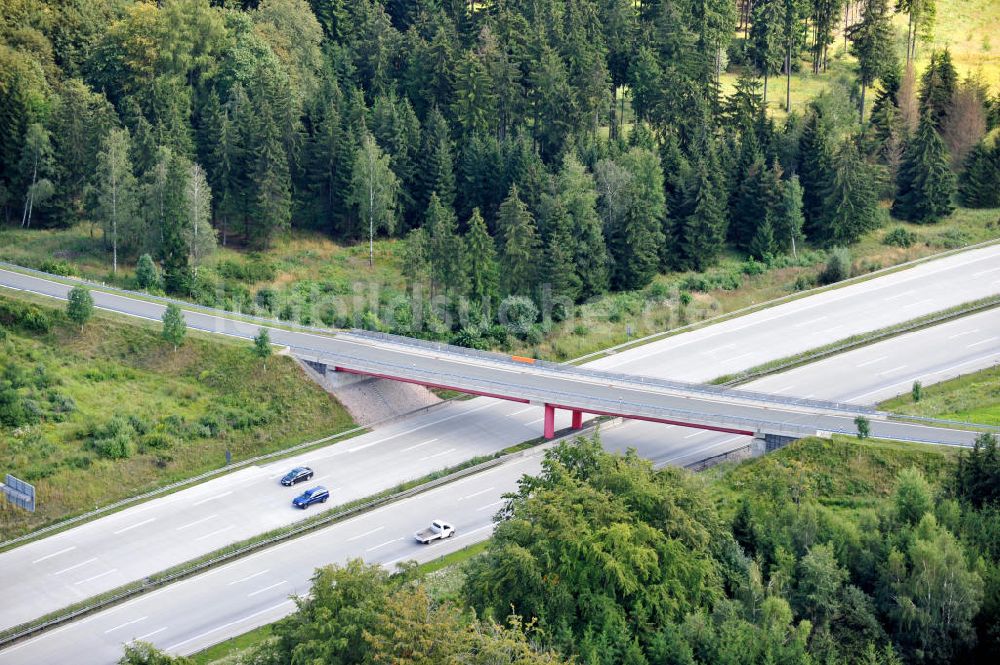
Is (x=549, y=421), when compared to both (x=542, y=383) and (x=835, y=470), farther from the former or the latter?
(x=835, y=470)

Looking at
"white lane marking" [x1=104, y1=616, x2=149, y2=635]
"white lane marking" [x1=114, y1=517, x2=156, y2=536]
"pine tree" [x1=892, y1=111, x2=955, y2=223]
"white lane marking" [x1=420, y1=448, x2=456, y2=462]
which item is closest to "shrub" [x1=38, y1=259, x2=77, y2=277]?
"white lane marking" [x1=114, y1=517, x2=156, y2=536]

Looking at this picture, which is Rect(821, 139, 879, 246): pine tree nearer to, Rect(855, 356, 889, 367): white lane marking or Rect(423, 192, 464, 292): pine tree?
Rect(855, 356, 889, 367): white lane marking

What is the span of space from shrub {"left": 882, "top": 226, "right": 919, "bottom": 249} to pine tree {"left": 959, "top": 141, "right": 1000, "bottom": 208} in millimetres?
8775

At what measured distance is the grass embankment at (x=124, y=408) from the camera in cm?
6844

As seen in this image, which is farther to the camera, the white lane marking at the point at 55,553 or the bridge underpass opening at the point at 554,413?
the bridge underpass opening at the point at 554,413

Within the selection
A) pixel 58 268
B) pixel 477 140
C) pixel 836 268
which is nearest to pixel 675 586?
pixel 836 268

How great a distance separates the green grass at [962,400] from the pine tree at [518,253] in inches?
943

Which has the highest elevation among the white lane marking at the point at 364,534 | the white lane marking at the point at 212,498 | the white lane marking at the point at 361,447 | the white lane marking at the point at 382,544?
the white lane marking at the point at 361,447

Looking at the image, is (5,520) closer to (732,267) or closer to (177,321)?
(177,321)

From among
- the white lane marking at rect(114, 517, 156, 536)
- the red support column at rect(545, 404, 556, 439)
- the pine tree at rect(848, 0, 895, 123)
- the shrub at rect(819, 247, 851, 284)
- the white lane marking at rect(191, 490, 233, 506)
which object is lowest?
the white lane marking at rect(114, 517, 156, 536)

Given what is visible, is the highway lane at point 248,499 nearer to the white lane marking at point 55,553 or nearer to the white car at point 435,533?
the white lane marking at point 55,553

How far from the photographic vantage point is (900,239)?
100250mm

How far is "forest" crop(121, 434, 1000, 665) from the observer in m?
49.1

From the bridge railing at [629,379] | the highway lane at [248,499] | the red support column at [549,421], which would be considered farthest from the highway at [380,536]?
the bridge railing at [629,379]
